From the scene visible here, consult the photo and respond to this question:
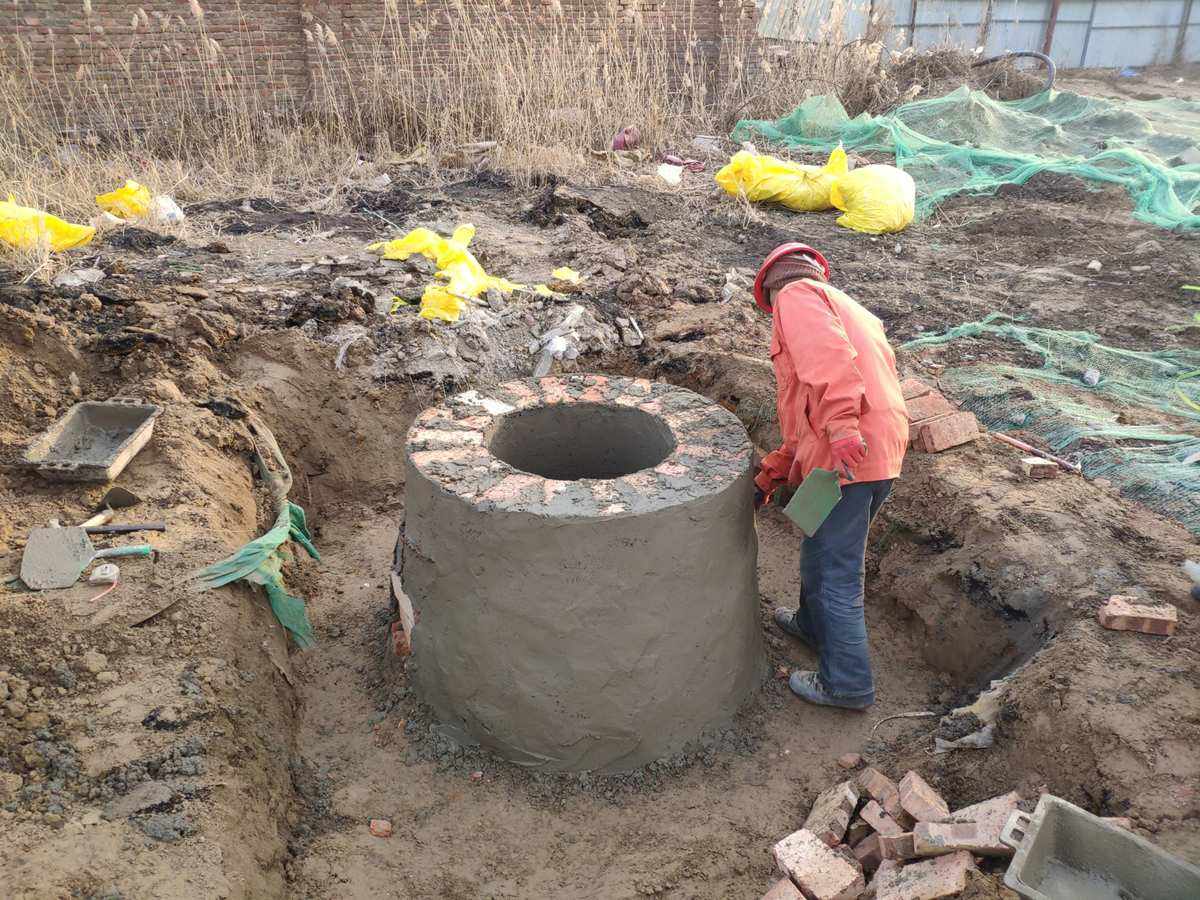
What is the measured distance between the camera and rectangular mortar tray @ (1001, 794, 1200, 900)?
2027mm

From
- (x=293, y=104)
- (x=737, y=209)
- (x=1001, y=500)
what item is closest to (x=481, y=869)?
(x=1001, y=500)

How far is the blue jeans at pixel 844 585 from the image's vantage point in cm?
304

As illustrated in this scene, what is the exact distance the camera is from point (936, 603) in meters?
3.52

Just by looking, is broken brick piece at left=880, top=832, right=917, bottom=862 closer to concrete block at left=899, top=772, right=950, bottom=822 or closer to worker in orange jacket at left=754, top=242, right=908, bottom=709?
concrete block at left=899, top=772, right=950, bottom=822

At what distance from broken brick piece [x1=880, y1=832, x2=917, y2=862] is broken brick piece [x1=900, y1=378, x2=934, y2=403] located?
2169 millimetres

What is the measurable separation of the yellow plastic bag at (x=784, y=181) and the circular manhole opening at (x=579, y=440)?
458 centimetres

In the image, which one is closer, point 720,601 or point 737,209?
point 720,601

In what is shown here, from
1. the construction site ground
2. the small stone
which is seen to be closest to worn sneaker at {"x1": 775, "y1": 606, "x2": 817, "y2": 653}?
the construction site ground

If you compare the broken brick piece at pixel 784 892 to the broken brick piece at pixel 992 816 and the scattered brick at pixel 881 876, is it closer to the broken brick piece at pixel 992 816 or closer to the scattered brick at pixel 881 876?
the scattered brick at pixel 881 876

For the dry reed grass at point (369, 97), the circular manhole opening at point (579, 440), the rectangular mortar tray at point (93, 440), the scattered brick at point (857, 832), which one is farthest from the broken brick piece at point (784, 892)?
the dry reed grass at point (369, 97)

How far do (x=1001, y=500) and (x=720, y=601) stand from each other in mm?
1399

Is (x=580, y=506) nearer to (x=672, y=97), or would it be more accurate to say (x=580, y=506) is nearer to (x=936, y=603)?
(x=936, y=603)

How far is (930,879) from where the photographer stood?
7.45 ft

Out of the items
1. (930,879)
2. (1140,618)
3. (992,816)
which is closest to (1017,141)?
(1140,618)
